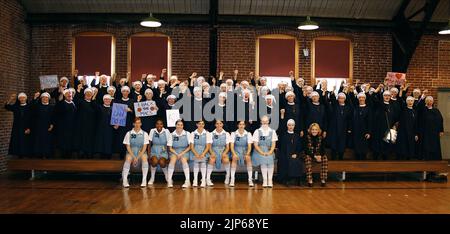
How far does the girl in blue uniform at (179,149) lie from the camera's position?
8719 millimetres

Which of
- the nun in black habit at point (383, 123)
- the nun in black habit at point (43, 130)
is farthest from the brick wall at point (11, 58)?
the nun in black habit at point (383, 123)

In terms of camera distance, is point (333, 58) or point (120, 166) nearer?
point (120, 166)

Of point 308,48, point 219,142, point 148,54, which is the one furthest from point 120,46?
point 308,48

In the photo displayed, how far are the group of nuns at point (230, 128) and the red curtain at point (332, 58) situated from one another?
2.61 m

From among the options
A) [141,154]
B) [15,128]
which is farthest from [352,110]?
[15,128]

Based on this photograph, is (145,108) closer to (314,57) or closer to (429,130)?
(314,57)

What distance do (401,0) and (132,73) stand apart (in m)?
8.26

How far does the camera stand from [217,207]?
263 inches

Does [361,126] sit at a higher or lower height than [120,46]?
lower

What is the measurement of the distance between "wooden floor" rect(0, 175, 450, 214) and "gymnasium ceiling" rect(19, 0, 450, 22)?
17.7ft

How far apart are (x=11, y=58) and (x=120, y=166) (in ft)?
15.5

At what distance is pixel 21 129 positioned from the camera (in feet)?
32.2

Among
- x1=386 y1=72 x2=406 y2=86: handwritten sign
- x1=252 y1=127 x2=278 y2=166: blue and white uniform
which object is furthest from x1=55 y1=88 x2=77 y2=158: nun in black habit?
x1=386 y1=72 x2=406 y2=86: handwritten sign

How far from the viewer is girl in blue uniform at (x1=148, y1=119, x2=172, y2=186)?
343 inches
